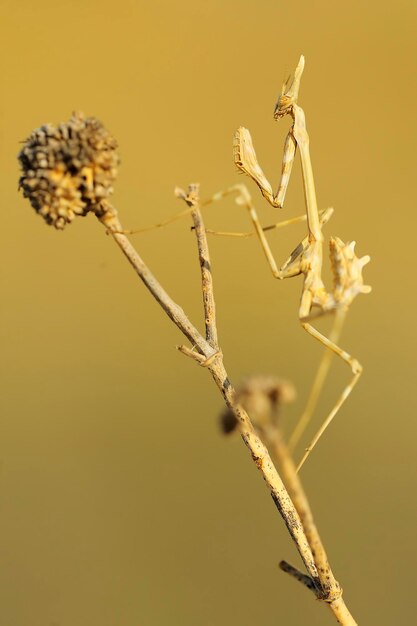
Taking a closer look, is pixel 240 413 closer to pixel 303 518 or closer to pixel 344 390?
pixel 303 518

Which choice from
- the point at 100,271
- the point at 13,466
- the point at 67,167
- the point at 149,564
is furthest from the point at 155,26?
the point at 67,167

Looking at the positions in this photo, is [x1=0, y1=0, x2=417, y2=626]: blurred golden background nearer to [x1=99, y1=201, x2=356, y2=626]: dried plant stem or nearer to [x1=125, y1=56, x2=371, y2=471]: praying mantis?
[x1=125, y1=56, x2=371, y2=471]: praying mantis

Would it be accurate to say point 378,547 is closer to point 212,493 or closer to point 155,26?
point 212,493

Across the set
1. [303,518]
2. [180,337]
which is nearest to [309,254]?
[303,518]

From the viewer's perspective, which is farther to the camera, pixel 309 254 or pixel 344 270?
pixel 309 254

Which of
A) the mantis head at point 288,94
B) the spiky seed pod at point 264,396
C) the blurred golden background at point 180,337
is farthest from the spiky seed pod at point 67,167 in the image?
the blurred golden background at point 180,337

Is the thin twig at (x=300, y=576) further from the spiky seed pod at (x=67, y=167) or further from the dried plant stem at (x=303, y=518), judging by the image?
the spiky seed pod at (x=67, y=167)
